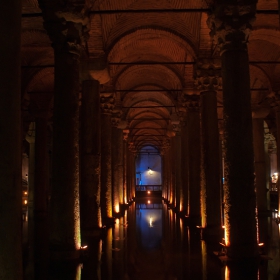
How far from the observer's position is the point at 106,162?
1445cm

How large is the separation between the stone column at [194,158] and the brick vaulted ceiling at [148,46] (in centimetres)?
68

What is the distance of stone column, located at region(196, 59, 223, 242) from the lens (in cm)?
1084

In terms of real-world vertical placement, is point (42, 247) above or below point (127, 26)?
below

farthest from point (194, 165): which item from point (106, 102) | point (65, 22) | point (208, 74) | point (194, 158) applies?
point (65, 22)

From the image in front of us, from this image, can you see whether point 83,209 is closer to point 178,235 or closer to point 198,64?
point 178,235

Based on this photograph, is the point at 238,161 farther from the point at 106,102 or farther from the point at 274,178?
the point at 274,178

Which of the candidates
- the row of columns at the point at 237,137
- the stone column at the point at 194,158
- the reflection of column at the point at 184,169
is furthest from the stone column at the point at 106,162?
the row of columns at the point at 237,137

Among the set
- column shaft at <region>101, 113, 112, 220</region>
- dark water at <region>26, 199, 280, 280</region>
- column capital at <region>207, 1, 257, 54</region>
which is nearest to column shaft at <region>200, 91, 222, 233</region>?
dark water at <region>26, 199, 280, 280</region>

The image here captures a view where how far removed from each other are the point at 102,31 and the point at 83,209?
17.6 feet

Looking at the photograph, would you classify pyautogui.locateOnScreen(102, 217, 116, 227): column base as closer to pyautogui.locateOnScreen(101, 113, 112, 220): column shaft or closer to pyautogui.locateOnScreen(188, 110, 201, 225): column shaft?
pyautogui.locateOnScreen(101, 113, 112, 220): column shaft

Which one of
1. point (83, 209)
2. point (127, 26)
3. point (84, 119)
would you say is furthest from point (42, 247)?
point (127, 26)

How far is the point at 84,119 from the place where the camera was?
11516 millimetres

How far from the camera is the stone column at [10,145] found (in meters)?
3.87

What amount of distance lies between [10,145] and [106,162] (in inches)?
413
